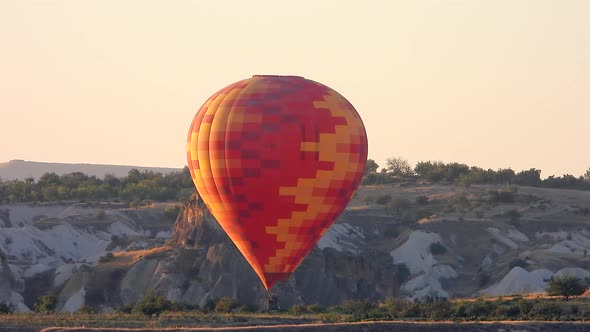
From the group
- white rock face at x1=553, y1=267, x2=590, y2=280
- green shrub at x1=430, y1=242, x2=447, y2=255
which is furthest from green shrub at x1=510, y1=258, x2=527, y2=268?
green shrub at x1=430, y1=242, x2=447, y2=255

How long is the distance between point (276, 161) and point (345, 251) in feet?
128

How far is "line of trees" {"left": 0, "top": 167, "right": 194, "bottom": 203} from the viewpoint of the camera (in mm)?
138125

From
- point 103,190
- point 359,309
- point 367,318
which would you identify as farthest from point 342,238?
point 367,318

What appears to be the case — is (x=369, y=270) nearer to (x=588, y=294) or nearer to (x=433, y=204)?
(x=588, y=294)

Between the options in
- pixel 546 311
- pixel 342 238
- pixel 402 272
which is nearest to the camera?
pixel 546 311

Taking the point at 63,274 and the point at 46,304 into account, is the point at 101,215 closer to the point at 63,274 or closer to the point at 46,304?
the point at 63,274

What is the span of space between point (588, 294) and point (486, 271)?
32896 millimetres

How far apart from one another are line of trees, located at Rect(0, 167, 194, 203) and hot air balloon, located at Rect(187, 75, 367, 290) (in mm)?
74855

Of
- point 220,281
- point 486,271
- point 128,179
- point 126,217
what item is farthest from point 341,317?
point 128,179

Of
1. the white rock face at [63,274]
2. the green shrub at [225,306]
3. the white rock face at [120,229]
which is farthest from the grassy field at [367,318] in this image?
the white rock face at [120,229]

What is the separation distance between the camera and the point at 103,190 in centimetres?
14512

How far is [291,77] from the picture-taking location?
60.4 metres

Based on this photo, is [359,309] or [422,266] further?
[422,266]

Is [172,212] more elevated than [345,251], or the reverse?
[172,212]
